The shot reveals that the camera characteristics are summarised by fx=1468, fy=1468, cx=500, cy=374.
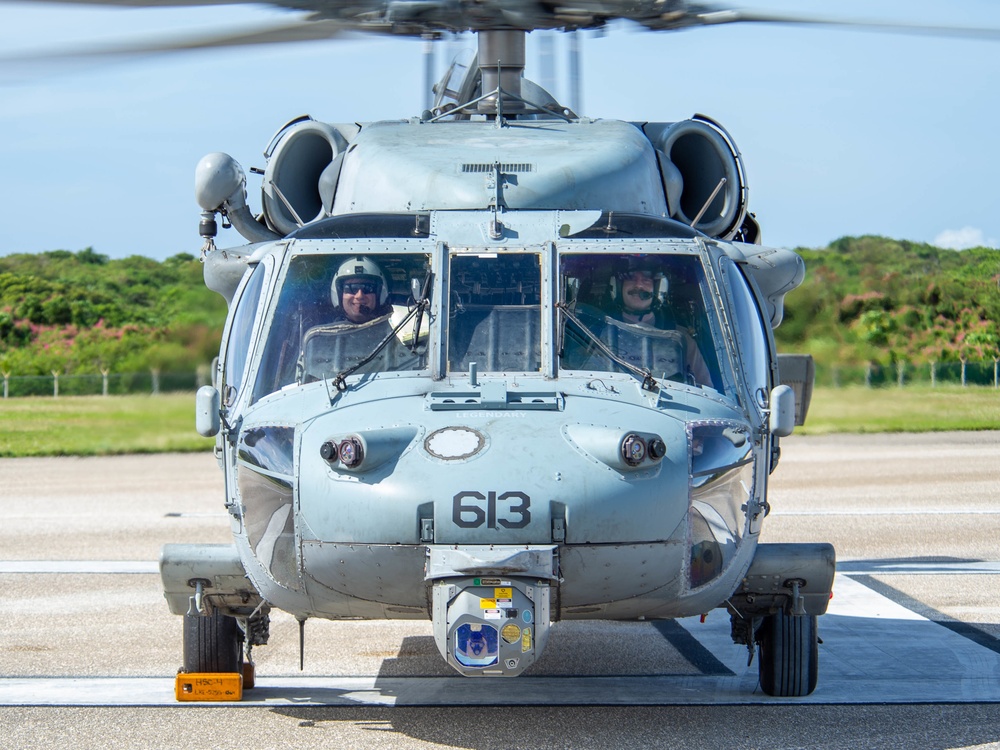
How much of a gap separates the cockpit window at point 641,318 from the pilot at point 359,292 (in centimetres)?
A: 81

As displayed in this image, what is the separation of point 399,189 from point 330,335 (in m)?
1.26

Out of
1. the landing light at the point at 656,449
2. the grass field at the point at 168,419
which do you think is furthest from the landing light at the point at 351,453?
the grass field at the point at 168,419

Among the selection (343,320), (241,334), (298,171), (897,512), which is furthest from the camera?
(897,512)

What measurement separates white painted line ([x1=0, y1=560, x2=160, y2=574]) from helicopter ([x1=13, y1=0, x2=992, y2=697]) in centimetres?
409

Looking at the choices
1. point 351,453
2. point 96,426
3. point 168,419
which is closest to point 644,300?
point 351,453

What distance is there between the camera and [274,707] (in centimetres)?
680

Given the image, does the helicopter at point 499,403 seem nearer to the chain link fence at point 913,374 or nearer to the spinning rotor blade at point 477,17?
the spinning rotor blade at point 477,17

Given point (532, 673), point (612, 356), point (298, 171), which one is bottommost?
point (532, 673)

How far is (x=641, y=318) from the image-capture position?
652 centimetres

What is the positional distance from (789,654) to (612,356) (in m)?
1.65

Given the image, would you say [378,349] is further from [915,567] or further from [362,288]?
[915,567]

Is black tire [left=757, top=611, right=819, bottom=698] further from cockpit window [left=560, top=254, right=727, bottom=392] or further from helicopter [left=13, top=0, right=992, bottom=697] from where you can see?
cockpit window [left=560, top=254, right=727, bottom=392]

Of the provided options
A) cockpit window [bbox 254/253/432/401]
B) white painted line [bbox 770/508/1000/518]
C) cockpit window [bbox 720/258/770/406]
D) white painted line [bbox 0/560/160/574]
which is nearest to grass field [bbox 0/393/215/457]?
white painted line [bbox 0/560/160/574]

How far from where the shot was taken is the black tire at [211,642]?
6793 mm
